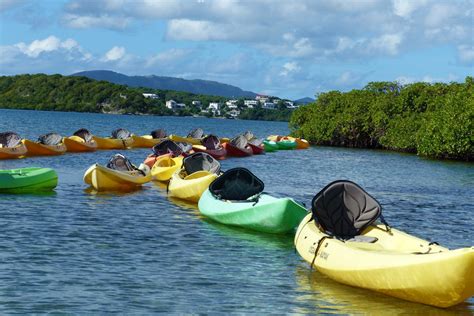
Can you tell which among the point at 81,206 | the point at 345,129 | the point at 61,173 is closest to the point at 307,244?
the point at 81,206

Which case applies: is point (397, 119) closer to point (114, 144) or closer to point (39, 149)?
point (114, 144)

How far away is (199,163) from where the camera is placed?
30109mm

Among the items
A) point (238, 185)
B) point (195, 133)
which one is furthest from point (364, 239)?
point (195, 133)

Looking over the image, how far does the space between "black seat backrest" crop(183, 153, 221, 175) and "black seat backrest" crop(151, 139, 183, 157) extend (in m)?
10.6

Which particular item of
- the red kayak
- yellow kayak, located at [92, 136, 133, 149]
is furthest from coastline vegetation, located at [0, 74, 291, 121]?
the red kayak

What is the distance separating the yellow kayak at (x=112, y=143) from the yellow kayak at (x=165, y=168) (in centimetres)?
2109

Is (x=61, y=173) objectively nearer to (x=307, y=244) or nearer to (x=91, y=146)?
(x=91, y=146)

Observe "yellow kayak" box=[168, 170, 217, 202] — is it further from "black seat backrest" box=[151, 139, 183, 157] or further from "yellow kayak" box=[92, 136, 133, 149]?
"yellow kayak" box=[92, 136, 133, 149]

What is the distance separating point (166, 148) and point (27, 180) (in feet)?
48.8

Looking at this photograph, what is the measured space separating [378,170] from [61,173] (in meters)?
19.2

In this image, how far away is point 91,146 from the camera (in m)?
53.1

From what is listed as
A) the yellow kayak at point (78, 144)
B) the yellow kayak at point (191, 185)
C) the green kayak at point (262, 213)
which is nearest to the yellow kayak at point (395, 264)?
the green kayak at point (262, 213)

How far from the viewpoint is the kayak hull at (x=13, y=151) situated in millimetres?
42375

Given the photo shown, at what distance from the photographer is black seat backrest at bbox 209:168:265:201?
74.9ft
